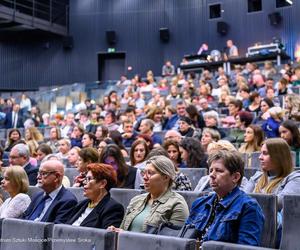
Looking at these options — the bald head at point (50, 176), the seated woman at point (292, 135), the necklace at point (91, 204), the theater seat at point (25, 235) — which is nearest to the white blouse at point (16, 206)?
the bald head at point (50, 176)

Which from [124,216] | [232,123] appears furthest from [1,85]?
[124,216]

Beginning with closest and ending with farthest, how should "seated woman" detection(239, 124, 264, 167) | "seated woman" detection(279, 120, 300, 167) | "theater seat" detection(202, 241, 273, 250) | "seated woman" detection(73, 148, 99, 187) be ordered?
"theater seat" detection(202, 241, 273, 250), "seated woman" detection(73, 148, 99, 187), "seated woman" detection(279, 120, 300, 167), "seated woman" detection(239, 124, 264, 167)

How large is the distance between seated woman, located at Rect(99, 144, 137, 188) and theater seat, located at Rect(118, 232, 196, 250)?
1476 millimetres

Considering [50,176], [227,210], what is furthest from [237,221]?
[50,176]

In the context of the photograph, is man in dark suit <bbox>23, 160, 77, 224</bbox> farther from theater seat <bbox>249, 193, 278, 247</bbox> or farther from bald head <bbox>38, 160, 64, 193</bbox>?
theater seat <bbox>249, 193, 278, 247</bbox>

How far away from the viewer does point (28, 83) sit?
45.5 feet

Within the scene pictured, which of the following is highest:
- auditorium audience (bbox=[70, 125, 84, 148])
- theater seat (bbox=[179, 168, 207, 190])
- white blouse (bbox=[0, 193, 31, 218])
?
auditorium audience (bbox=[70, 125, 84, 148])

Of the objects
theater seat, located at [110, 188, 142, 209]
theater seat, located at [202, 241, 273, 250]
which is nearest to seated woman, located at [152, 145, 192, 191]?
theater seat, located at [110, 188, 142, 209]

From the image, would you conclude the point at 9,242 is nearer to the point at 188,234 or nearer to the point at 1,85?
the point at 188,234

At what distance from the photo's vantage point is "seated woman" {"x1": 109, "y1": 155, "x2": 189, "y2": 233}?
234 centimetres

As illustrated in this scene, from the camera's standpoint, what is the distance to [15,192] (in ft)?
10.0

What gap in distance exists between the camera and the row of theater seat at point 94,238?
1.75 m

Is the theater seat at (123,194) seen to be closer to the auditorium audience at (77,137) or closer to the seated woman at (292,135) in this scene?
the seated woman at (292,135)

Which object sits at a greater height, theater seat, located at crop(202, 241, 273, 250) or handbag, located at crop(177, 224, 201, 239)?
theater seat, located at crop(202, 241, 273, 250)
